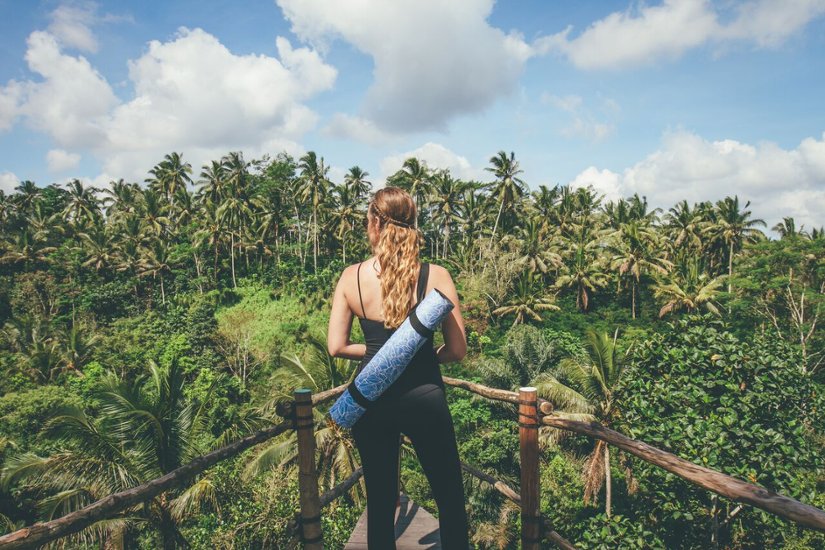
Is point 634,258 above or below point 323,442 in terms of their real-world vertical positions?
above

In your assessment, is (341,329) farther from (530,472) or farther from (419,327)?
(530,472)

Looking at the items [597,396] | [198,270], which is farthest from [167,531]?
[198,270]

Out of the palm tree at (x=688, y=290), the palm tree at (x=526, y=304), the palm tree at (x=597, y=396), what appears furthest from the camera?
the palm tree at (x=526, y=304)

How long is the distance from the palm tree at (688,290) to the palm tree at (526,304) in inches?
251

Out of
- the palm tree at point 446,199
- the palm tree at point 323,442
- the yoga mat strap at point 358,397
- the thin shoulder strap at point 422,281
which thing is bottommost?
the palm tree at point 323,442

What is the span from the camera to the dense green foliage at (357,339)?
8.85 meters

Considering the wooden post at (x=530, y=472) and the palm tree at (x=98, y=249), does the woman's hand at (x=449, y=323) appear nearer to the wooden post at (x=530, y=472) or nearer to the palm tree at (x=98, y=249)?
the wooden post at (x=530, y=472)

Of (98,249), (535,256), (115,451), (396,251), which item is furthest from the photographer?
(98,249)

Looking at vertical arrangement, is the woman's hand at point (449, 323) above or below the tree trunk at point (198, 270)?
below

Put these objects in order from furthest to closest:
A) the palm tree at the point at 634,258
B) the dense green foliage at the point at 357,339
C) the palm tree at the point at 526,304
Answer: the palm tree at the point at 634,258 → the palm tree at the point at 526,304 → the dense green foliage at the point at 357,339

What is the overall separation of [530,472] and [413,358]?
3.67 ft

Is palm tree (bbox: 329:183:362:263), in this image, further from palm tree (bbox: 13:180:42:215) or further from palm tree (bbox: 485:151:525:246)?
palm tree (bbox: 13:180:42:215)

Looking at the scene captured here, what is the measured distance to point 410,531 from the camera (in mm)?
3297

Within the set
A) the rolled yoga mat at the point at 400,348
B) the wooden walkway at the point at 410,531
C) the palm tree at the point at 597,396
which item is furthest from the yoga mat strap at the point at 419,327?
the palm tree at the point at 597,396
